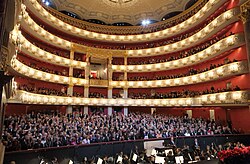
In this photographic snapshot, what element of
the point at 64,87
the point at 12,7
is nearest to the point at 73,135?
the point at 12,7

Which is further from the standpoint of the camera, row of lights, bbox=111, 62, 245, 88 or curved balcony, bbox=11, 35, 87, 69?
curved balcony, bbox=11, 35, 87, 69

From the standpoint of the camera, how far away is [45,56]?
19.1m

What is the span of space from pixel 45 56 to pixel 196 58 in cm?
1599

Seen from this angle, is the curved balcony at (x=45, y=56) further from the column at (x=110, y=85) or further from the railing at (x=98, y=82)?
the column at (x=110, y=85)

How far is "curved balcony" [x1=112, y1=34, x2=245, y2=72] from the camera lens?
14203 millimetres

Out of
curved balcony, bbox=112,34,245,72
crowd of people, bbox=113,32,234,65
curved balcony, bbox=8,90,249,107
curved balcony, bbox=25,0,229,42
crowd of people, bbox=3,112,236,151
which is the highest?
curved balcony, bbox=25,0,229,42

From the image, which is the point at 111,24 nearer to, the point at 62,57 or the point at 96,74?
the point at 96,74

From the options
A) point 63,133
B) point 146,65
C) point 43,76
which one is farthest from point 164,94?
point 63,133

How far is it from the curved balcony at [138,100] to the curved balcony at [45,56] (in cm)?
397

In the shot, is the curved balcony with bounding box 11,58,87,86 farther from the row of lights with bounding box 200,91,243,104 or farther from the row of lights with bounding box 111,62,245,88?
the row of lights with bounding box 200,91,243,104

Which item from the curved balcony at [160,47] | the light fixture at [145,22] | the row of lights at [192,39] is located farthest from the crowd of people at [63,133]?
the light fixture at [145,22]

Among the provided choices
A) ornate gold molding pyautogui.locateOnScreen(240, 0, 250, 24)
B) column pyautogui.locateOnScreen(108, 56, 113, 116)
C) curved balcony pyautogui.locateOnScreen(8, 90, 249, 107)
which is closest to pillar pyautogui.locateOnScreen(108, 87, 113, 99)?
column pyautogui.locateOnScreen(108, 56, 113, 116)

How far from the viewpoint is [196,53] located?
1980 centimetres

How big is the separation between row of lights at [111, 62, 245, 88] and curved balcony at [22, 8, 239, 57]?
3.83 meters
